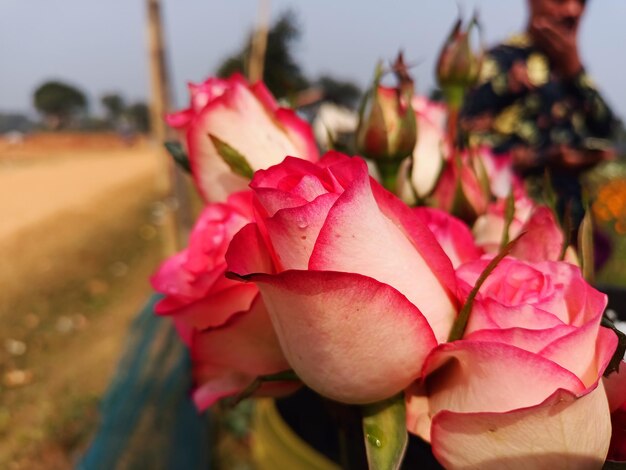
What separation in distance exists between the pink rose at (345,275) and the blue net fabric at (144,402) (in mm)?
855

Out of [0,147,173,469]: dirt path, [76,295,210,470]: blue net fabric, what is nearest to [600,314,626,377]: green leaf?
[76,295,210,470]: blue net fabric

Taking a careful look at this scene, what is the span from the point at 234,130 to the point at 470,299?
158 millimetres

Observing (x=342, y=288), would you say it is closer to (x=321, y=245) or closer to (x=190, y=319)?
(x=321, y=245)

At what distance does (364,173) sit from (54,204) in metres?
7.66

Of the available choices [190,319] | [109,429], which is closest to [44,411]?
[109,429]

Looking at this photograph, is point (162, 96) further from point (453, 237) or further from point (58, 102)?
point (58, 102)

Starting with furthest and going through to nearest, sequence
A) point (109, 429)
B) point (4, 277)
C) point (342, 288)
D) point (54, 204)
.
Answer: point (54, 204) < point (4, 277) < point (109, 429) < point (342, 288)

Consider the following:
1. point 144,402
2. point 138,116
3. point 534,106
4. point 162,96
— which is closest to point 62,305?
point 162,96

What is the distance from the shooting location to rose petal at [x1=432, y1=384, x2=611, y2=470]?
0.23 metres

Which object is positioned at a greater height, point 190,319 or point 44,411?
point 190,319

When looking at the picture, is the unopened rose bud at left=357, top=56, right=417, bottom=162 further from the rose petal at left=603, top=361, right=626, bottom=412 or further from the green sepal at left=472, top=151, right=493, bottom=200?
the rose petal at left=603, top=361, right=626, bottom=412

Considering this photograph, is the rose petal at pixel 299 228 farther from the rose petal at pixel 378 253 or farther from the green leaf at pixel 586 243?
the green leaf at pixel 586 243

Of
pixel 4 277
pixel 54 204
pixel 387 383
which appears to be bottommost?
pixel 54 204

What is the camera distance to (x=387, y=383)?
264mm
